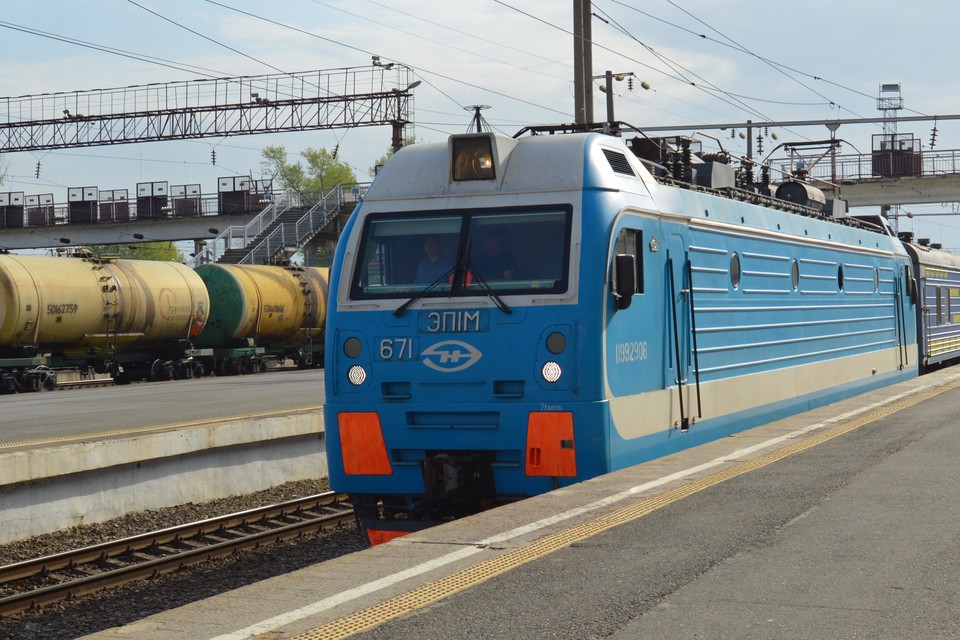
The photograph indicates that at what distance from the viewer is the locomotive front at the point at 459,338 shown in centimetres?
876

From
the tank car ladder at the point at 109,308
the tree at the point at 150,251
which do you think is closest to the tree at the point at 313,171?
the tree at the point at 150,251

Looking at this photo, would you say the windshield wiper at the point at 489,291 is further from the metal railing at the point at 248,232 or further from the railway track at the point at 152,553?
the metal railing at the point at 248,232

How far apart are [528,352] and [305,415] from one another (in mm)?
7662

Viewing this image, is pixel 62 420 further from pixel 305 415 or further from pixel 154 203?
pixel 154 203

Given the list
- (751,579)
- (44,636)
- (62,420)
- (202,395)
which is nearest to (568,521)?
(751,579)

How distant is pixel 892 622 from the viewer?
5.11 m

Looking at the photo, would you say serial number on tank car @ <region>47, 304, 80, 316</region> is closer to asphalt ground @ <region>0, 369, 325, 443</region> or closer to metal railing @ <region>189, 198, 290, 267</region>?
asphalt ground @ <region>0, 369, 325, 443</region>

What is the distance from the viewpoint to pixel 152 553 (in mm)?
11266

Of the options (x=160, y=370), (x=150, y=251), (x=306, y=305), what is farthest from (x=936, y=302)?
(x=150, y=251)

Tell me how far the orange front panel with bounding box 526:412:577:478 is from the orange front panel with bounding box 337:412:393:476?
1115 mm

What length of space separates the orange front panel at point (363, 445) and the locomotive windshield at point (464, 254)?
936 millimetres

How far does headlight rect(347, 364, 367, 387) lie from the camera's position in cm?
920

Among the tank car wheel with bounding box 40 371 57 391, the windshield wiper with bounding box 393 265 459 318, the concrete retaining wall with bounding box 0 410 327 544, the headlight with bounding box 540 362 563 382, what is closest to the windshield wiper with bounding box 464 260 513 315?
the windshield wiper with bounding box 393 265 459 318

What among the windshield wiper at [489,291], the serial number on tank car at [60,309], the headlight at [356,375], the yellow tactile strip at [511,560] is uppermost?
the serial number on tank car at [60,309]
